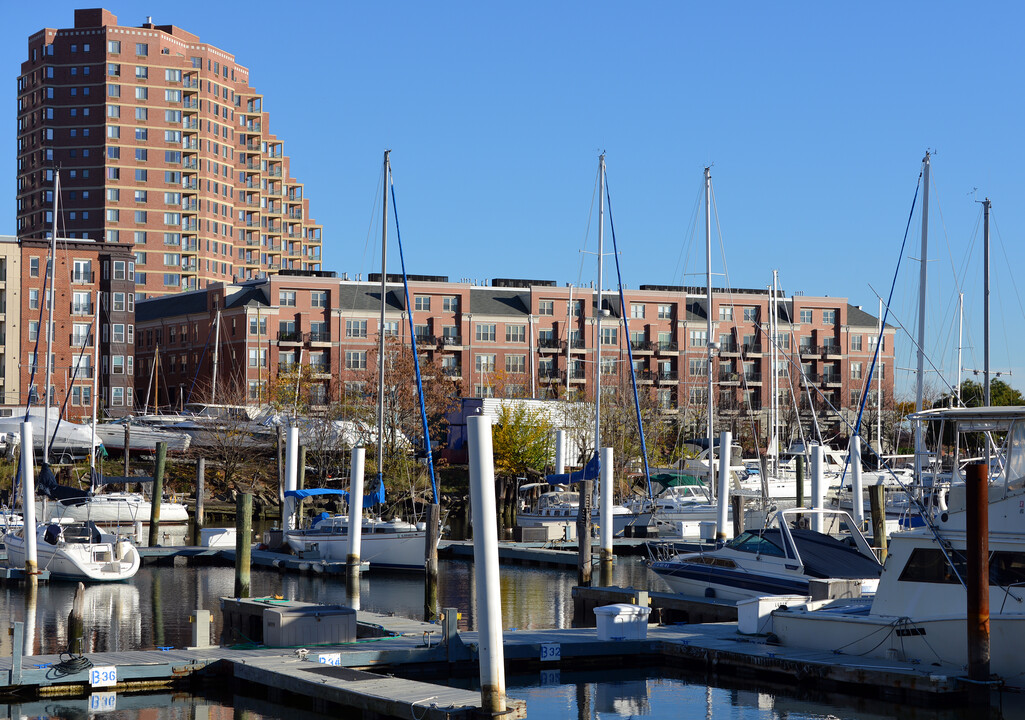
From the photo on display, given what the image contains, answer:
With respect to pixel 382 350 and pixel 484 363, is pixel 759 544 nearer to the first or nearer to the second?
pixel 382 350

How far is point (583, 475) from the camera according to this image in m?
43.3

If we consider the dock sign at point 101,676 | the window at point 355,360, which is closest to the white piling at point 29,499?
the dock sign at point 101,676

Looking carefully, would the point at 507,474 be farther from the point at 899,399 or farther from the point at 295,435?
the point at 899,399

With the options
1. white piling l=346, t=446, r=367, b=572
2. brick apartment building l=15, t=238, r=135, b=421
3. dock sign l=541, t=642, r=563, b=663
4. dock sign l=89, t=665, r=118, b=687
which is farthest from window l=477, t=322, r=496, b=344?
dock sign l=89, t=665, r=118, b=687

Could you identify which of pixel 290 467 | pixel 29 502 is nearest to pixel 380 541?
A: pixel 290 467

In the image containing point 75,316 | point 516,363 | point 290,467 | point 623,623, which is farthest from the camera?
point 516,363

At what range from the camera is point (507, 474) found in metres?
76.5

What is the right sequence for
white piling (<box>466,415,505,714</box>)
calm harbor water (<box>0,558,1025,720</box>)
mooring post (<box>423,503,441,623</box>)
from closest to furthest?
white piling (<box>466,415,505,714</box>), calm harbor water (<box>0,558,1025,720</box>), mooring post (<box>423,503,441,623</box>)

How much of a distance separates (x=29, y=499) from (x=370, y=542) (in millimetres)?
11329

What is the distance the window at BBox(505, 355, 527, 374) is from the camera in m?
111

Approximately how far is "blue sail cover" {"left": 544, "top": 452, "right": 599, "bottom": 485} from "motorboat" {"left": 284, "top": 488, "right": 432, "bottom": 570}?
19.2ft

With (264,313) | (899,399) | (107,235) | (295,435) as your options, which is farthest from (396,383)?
(107,235)

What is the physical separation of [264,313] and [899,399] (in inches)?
2277

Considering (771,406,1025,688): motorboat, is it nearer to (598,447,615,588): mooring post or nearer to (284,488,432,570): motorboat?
(598,447,615,588): mooring post
